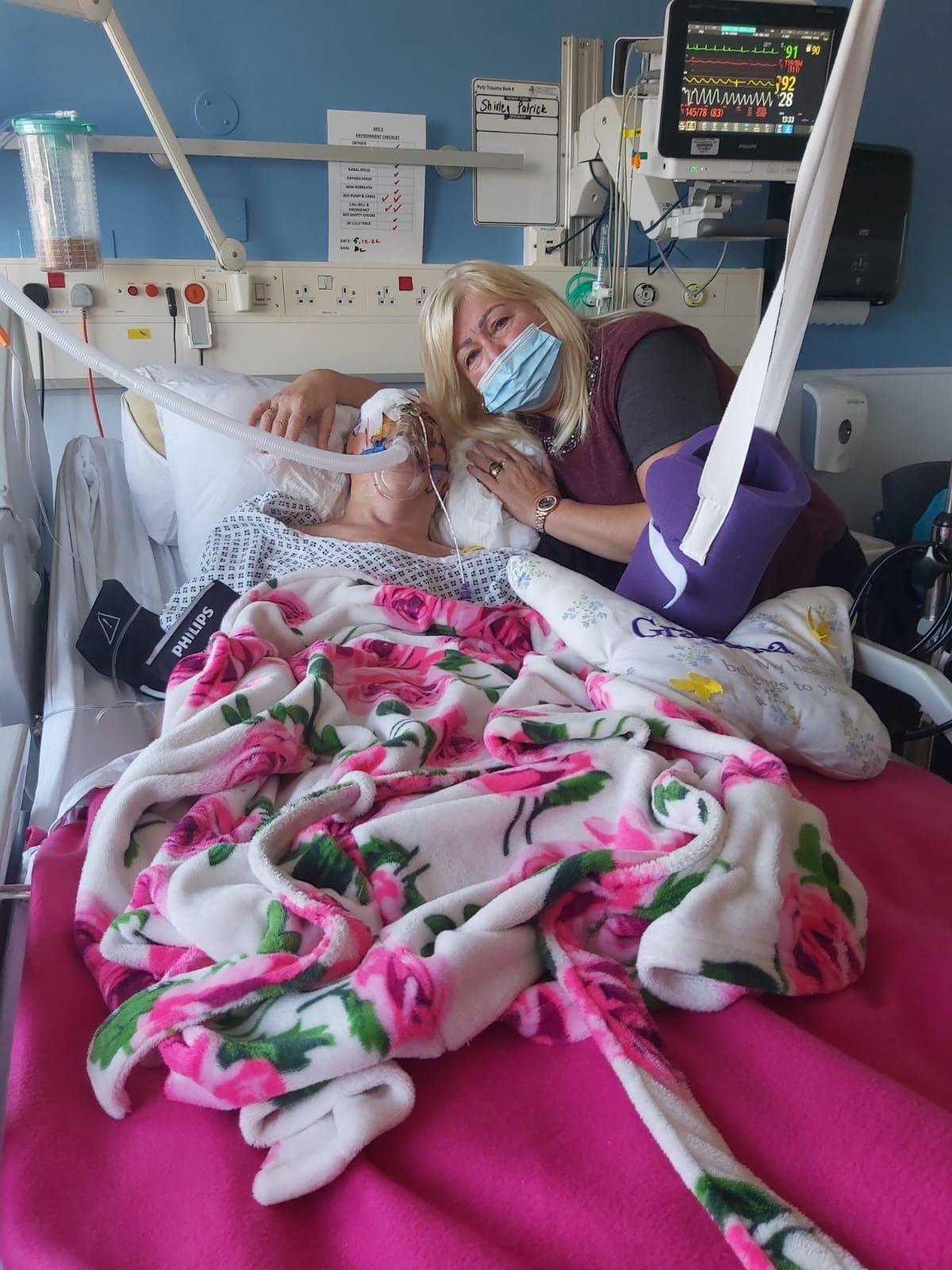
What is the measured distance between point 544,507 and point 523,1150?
1.20 m

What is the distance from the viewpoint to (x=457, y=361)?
179 cm

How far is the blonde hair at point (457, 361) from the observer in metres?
1.70

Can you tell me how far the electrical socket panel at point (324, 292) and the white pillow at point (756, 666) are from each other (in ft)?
4.03

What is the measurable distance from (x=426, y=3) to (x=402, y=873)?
2199 millimetres

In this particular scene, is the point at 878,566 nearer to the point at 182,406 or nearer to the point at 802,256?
the point at 802,256

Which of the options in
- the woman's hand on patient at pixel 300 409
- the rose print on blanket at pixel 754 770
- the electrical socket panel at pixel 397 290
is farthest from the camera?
the electrical socket panel at pixel 397 290

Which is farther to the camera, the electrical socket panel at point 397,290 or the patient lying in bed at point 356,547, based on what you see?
the electrical socket panel at point 397,290

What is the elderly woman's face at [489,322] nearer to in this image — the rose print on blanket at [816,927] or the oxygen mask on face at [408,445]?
the oxygen mask on face at [408,445]

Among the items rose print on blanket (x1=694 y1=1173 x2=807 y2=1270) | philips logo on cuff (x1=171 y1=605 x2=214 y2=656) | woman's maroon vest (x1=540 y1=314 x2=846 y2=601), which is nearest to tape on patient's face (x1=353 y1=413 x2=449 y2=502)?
woman's maroon vest (x1=540 y1=314 x2=846 y2=601)

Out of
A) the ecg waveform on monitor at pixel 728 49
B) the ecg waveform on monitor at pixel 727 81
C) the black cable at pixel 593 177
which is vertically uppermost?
the ecg waveform on monitor at pixel 728 49

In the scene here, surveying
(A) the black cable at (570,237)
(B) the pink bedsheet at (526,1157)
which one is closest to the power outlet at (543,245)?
(A) the black cable at (570,237)

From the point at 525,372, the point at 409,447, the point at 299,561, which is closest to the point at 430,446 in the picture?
the point at 409,447

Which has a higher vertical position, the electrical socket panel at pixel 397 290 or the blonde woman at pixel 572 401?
the electrical socket panel at pixel 397 290

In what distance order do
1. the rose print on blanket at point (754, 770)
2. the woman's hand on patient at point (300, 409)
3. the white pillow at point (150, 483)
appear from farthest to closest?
the white pillow at point (150, 483) < the woman's hand on patient at point (300, 409) < the rose print on blanket at point (754, 770)
